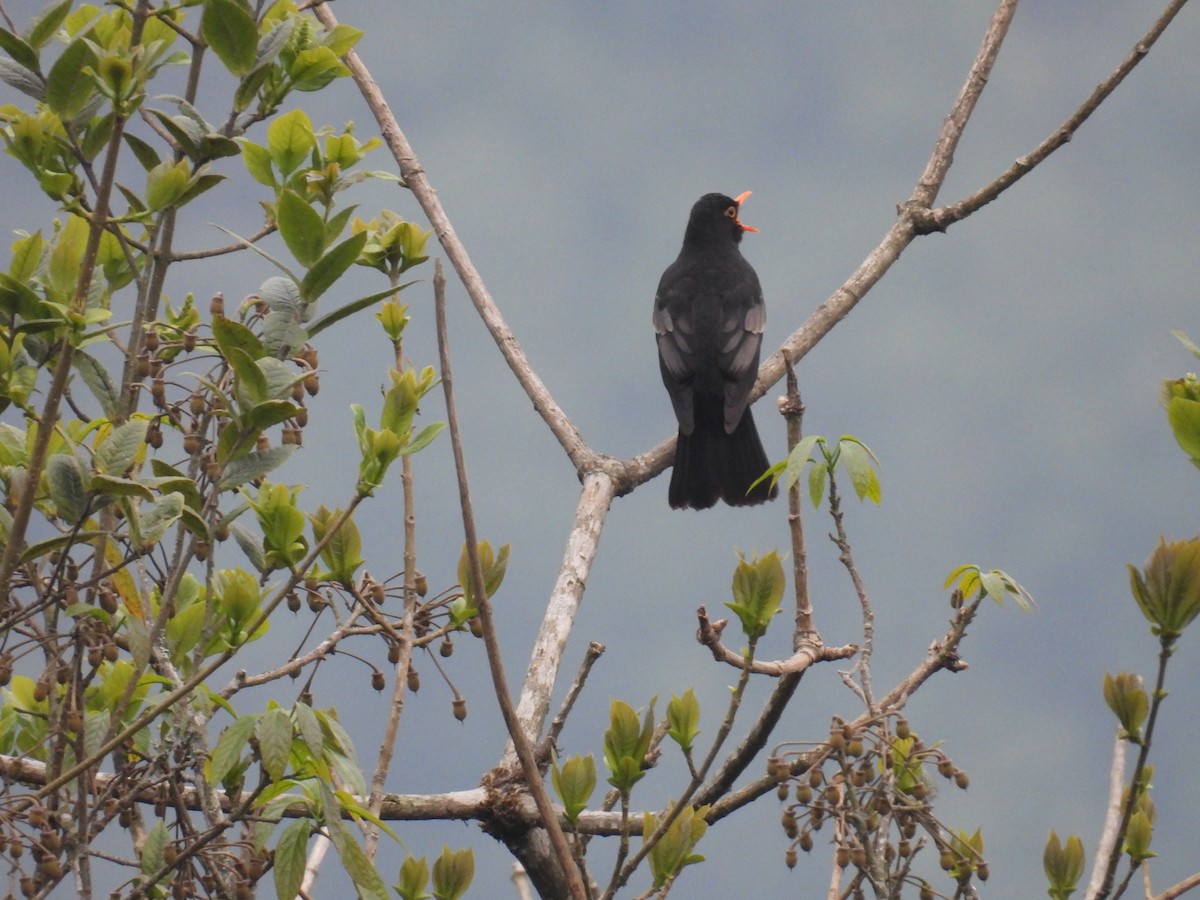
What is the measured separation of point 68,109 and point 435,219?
2956 mm

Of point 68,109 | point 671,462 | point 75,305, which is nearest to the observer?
point 75,305

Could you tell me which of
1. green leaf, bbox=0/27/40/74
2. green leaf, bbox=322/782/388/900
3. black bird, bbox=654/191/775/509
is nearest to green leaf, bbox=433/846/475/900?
green leaf, bbox=322/782/388/900

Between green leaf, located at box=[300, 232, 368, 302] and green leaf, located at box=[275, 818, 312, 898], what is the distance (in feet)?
2.99

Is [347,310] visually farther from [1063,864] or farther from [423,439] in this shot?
[1063,864]

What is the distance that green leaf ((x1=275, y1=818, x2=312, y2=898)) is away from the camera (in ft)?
6.64

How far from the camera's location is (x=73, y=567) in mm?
2232

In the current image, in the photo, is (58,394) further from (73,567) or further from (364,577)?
(364,577)

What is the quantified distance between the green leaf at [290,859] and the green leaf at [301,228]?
3.17 ft

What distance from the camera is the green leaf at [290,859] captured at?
202 cm

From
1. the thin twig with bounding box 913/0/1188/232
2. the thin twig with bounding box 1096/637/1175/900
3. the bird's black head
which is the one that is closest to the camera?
the thin twig with bounding box 1096/637/1175/900

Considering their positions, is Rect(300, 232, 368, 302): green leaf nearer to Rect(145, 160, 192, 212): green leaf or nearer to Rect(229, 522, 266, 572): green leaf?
Rect(145, 160, 192, 212): green leaf

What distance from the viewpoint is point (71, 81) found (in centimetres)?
219

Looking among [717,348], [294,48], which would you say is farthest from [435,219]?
[294,48]

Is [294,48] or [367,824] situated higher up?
[294,48]
